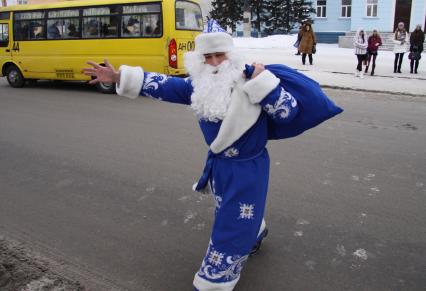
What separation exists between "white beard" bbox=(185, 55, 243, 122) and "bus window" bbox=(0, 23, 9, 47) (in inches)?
485

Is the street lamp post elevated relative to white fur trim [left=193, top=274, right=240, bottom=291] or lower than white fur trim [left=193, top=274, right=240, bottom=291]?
elevated

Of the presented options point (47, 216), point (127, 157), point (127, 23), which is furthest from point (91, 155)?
point (127, 23)

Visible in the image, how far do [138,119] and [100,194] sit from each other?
144 inches

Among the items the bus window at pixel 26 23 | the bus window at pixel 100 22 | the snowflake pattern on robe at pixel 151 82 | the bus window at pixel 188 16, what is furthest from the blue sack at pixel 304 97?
the bus window at pixel 26 23

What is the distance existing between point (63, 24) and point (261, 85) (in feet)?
36.2

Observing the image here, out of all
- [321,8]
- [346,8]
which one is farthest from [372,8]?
[321,8]

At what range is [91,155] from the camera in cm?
608

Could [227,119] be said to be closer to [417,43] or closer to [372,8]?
[417,43]

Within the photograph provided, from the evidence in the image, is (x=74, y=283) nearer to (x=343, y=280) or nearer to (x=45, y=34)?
(x=343, y=280)

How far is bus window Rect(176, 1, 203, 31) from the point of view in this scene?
11227 millimetres

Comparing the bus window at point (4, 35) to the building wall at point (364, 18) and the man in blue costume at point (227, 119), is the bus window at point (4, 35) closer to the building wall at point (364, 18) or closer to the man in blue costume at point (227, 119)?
the man in blue costume at point (227, 119)

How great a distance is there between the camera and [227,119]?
101 inches

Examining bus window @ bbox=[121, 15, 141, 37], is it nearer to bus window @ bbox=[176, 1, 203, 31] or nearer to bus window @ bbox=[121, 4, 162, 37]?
bus window @ bbox=[121, 4, 162, 37]

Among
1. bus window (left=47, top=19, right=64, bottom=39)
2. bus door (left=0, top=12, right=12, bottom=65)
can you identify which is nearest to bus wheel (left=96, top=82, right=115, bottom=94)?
bus window (left=47, top=19, right=64, bottom=39)
